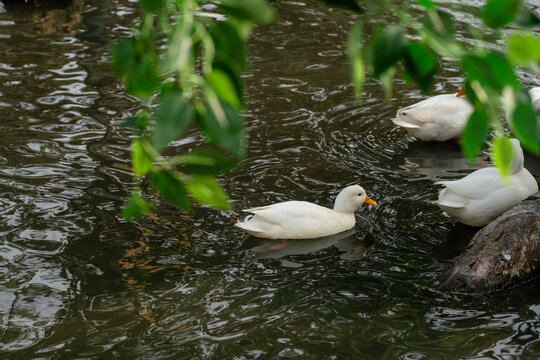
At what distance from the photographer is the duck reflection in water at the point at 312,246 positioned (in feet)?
20.3

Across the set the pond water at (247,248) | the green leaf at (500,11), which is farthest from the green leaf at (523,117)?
the pond water at (247,248)

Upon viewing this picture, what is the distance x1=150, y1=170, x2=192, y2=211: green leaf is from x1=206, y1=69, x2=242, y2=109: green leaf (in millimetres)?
139

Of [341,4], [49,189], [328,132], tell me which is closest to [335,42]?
[328,132]

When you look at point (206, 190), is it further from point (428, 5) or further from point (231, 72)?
point (428, 5)

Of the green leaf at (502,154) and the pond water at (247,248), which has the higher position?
the green leaf at (502,154)

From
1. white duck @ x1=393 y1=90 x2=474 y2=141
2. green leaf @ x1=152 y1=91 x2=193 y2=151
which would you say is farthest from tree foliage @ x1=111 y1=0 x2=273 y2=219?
white duck @ x1=393 y1=90 x2=474 y2=141

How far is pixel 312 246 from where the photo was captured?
251 inches

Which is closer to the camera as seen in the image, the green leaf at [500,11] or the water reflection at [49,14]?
the green leaf at [500,11]

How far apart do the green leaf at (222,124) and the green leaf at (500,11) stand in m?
0.33

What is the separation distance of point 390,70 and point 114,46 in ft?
1.26

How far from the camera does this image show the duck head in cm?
652

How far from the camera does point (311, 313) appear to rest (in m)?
5.23

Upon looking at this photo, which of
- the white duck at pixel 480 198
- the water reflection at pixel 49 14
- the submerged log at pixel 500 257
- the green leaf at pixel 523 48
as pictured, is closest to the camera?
the green leaf at pixel 523 48

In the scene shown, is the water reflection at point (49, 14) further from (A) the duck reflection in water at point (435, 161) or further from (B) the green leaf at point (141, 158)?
(B) the green leaf at point (141, 158)
